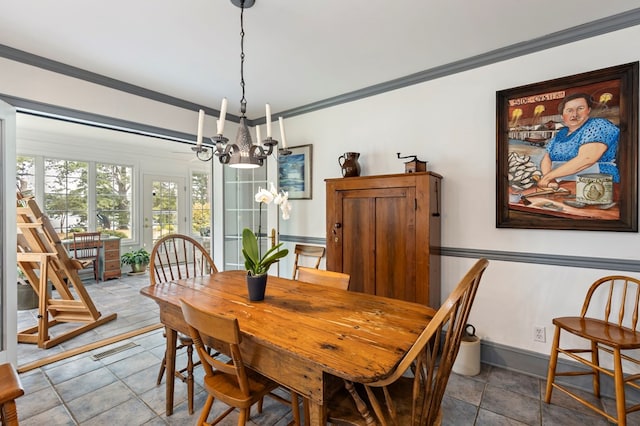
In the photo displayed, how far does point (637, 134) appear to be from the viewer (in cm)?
194

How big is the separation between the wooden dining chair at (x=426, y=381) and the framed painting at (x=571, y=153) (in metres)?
1.53

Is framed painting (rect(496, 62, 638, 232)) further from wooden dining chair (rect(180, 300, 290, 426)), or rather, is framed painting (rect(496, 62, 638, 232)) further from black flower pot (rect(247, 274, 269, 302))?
wooden dining chair (rect(180, 300, 290, 426))

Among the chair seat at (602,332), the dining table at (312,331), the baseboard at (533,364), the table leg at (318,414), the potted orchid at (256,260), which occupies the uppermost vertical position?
the potted orchid at (256,260)

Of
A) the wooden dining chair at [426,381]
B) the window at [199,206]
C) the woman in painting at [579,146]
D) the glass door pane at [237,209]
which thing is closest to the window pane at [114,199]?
the window at [199,206]

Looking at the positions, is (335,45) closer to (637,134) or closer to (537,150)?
(537,150)

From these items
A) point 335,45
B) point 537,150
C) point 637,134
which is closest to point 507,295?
point 537,150

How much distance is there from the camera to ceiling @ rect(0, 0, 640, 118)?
6.15 ft

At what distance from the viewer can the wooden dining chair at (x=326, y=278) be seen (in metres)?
2.06

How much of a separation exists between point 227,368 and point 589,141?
265 centimetres

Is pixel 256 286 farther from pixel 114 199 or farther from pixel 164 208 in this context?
pixel 164 208

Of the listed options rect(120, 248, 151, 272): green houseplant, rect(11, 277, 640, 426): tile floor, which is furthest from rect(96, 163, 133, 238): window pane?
rect(11, 277, 640, 426): tile floor

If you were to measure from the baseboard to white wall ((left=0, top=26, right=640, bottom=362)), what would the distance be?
0.06 m

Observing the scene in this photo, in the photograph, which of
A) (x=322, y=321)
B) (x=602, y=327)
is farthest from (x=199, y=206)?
(x=602, y=327)

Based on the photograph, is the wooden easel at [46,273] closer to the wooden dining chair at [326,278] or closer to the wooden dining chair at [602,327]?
the wooden dining chair at [326,278]
